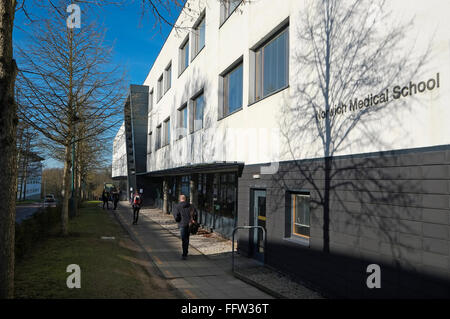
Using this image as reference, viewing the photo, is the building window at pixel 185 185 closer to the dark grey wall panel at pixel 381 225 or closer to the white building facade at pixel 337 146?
the white building facade at pixel 337 146

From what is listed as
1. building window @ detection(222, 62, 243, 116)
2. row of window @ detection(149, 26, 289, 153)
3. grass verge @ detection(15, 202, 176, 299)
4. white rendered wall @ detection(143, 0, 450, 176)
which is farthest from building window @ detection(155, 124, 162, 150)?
grass verge @ detection(15, 202, 176, 299)

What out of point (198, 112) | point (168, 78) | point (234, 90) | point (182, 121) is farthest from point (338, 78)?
point (168, 78)

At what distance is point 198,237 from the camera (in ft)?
45.6

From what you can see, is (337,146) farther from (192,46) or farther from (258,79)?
(192,46)

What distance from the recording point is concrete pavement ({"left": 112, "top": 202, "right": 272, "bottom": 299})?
6785 millimetres

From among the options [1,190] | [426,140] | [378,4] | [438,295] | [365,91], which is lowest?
[438,295]

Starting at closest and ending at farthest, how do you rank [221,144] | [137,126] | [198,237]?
[221,144], [198,237], [137,126]

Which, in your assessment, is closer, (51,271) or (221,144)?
(51,271)

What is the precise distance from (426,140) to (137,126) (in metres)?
28.4

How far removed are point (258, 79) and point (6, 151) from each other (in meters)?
7.47

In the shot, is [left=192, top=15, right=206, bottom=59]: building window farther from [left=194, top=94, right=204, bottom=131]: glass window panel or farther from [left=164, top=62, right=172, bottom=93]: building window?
[left=164, top=62, right=172, bottom=93]: building window

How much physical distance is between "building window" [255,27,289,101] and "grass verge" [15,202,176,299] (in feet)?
18.6
